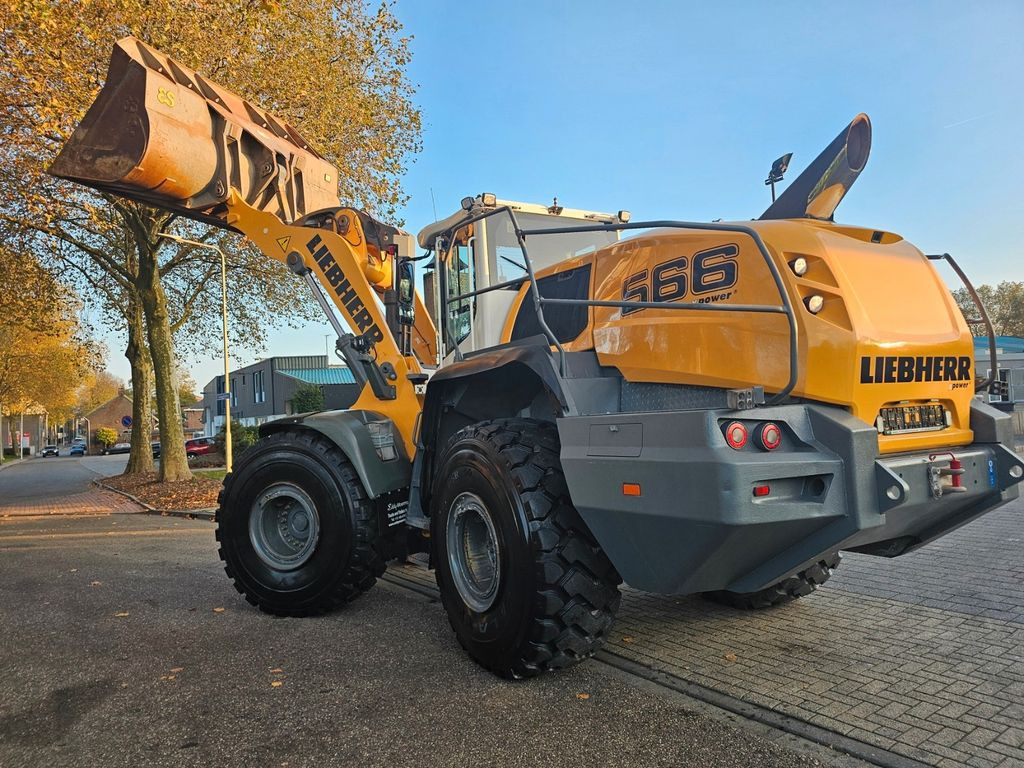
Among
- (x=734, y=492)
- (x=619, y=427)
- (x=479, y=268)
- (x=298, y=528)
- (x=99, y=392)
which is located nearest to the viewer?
(x=734, y=492)

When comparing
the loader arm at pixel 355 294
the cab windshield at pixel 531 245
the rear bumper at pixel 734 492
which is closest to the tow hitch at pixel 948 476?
the rear bumper at pixel 734 492

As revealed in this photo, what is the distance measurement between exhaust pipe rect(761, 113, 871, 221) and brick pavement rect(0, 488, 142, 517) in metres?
13.8

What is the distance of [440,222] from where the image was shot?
5609 millimetres

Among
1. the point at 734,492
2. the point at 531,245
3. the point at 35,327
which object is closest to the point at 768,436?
the point at 734,492

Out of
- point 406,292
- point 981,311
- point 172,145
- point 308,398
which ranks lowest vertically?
point 981,311

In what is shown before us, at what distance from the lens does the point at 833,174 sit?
3.84 meters

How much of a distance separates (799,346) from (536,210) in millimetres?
2939

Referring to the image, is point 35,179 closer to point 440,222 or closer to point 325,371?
point 440,222

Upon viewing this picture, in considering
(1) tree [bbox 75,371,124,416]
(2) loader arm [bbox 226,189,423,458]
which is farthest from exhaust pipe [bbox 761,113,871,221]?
(1) tree [bbox 75,371,124,416]

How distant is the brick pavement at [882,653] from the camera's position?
3223 millimetres

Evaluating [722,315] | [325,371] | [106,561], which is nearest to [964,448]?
[722,315]

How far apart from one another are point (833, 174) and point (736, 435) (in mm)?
1750

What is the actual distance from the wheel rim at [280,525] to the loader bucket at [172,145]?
2506 mm

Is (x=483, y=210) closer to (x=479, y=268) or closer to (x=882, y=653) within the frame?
(x=479, y=268)
